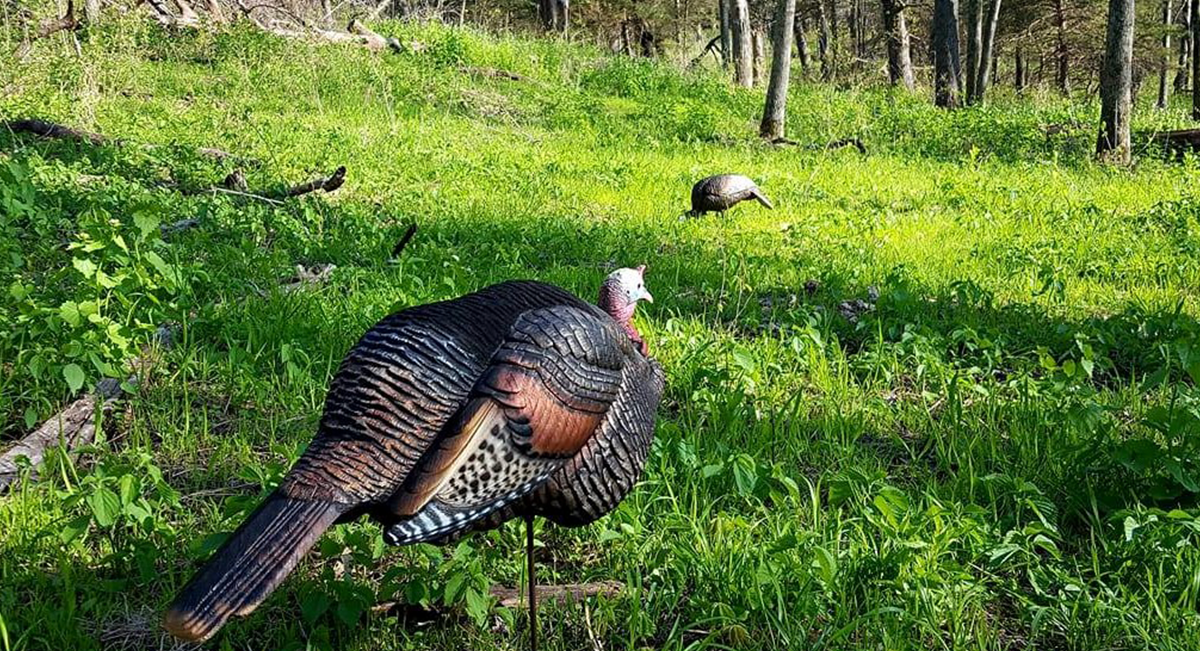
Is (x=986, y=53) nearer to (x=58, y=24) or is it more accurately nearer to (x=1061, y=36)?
(x=1061, y=36)

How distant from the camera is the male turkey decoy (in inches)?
316

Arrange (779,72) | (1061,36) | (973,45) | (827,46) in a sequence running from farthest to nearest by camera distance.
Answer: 1. (827,46)
2. (1061,36)
3. (973,45)
4. (779,72)

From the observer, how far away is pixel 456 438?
6.70ft

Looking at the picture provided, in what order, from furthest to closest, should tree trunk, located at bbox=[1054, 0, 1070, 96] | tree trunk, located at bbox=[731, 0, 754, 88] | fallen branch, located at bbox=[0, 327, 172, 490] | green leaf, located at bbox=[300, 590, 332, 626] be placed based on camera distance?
tree trunk, located at bbox=[1054, 0, 1070, 96] < tree trunk, located at bbox=[731, 0, 754, 88] < fallen branch, located at bbox=[0, 327, 172, 490] < green leaf, located at bbox=[300, 590, 332, 626]

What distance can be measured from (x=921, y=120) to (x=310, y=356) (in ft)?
36.6

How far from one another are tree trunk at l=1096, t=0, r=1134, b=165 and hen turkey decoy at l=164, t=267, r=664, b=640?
1029 cm

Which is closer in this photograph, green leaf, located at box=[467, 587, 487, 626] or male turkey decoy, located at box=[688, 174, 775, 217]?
green leaf, located at box=[467, 587, 487, 626]

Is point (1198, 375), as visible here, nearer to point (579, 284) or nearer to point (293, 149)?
point (579, 284)

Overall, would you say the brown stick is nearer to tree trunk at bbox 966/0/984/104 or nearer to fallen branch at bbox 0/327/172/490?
fallen branch at bbox 0/327/172/490

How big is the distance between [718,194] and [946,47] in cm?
1100

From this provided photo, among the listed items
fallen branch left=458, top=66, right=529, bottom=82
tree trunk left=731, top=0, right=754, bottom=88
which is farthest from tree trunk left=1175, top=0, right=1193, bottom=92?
fallen branch left=458, top=66, right=529, bottom=82

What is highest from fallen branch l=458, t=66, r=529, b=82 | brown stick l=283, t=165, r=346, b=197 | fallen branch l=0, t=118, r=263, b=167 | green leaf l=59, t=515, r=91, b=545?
fallen branch l=458, t=66, r=529, b=82

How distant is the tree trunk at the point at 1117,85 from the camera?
10.3 meters

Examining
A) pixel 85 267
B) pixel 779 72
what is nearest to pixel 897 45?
pixel 779 72
